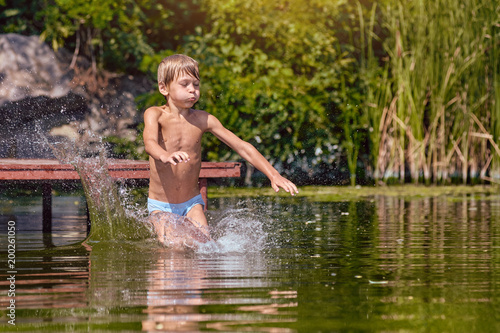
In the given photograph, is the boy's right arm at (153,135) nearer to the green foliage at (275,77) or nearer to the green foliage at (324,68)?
the green foliage at (324,68)

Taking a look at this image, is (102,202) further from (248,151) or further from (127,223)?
(248,151)

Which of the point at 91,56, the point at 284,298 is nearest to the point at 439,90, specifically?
the point at 91,56

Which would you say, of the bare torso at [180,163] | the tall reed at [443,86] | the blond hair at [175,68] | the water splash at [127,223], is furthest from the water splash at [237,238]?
the tall reed at [443,86]

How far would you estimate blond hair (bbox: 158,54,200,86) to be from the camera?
568cm

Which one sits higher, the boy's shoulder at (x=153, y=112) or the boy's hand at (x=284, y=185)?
the boy's shoulder at (x=153, y=112)

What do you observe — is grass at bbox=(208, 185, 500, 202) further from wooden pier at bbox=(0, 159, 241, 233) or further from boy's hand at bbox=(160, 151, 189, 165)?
boy's hand at bbox=(160, 151, 189, 165)

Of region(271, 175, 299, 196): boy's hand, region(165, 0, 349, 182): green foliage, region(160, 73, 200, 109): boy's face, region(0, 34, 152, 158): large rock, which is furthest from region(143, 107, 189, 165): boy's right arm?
region(0, 34, 152, 158): large rock

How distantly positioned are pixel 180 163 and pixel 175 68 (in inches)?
26.5

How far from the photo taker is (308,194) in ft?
37.2

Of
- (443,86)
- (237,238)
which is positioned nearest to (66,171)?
(237,238)

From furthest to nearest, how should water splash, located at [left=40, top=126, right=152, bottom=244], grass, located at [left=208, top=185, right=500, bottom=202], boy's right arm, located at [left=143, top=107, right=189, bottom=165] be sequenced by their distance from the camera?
grass, located at [left=208, top=185, right=500, bottom=202]
water splash, located at [left=40, top=126, right=152, bottom=244]
boy's right arm, located at [left=143, top=107, right=189, bottom=165]

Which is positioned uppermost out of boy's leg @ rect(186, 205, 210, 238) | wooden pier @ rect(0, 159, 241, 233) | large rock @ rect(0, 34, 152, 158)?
large rock @ rect(0, 34, 152, 158)

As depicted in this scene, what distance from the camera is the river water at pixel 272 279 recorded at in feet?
11.0

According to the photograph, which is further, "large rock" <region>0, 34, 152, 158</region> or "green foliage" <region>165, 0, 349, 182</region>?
A: "large rock" <region>0, 34, 152, 158</region>
